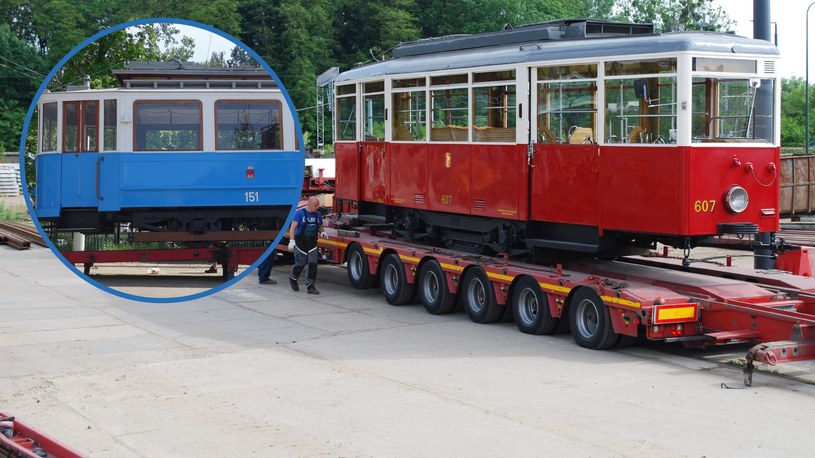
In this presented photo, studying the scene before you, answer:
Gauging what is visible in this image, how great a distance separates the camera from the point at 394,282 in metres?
18.2

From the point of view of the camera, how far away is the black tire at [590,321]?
13297 mm

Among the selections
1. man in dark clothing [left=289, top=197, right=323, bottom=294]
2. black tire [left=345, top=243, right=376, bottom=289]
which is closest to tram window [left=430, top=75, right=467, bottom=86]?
man in dark clothing [left=289, top=197, right=323, bottom=294]

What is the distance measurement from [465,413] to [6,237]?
24.8m

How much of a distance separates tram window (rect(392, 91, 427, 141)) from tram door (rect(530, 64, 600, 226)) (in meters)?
2.97

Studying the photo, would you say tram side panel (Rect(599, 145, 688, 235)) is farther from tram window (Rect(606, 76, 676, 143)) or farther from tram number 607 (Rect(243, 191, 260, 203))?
tram number 607 (Rect(243, 191, 260, 203))

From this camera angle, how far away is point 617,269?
50.4ft

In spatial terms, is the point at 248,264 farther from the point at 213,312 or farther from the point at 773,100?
the point at 213,312

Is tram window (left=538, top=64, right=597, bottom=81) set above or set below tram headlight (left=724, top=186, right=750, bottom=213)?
above

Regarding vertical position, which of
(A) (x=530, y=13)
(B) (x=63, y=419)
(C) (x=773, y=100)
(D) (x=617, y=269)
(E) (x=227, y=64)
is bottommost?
(B) (x=63, y=419)

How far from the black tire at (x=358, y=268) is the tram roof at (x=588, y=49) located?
345 centimetres

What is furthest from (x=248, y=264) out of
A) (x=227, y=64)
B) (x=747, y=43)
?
(x=747, y=43)

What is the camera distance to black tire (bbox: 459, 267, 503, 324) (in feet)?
51.4

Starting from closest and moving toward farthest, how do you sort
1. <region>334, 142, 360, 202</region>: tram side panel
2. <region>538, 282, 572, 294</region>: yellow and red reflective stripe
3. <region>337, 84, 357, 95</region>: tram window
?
<region>538, 282, 572, 294</region>: yellow and red reflective stripe → <region>334, 142, 360, 202</region>: tram side panel → <region>337, 84, 357, 95</region>: tram window

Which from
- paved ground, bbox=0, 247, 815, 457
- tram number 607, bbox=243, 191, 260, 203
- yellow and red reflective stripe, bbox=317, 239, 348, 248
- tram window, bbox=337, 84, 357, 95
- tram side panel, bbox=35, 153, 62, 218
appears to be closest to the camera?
tram side panel, bbox=35, 153, 62, 218
